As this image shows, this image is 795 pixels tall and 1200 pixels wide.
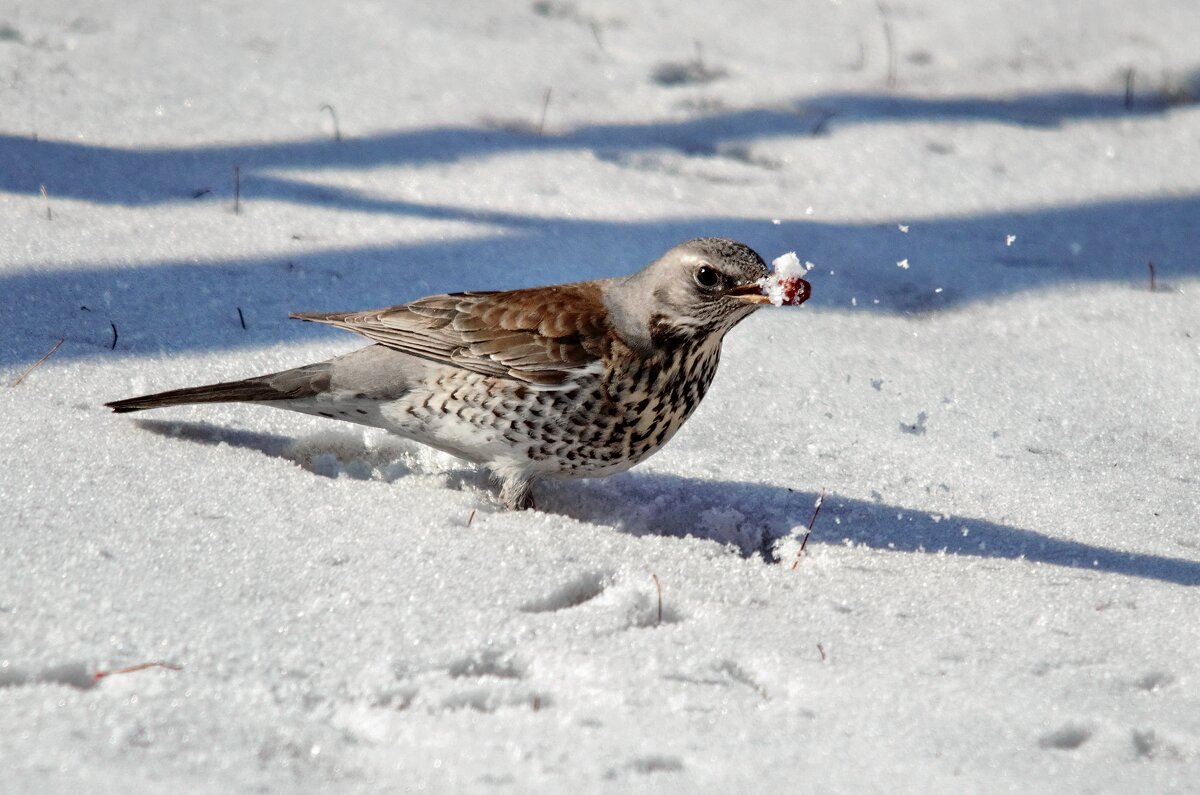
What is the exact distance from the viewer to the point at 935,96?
7.29 m

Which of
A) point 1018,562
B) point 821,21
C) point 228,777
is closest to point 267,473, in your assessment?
point 228,777

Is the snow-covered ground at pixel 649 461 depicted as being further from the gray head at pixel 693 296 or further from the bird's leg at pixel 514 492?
the gray head at pixel 693 296

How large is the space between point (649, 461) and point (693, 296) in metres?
0.73

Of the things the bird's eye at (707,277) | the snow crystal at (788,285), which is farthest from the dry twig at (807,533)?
the bird's eye at (707,277)

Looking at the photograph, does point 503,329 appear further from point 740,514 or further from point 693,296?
point 740,514

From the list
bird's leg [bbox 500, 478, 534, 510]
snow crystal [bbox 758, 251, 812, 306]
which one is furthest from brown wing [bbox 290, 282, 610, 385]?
snow crystal [bbox 758, 251, 812, 306]

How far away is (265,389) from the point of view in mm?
3859

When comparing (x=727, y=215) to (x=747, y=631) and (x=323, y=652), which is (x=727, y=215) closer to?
(x=747, y=631)

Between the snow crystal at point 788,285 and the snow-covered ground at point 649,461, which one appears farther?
the snow crystal at point 788,285

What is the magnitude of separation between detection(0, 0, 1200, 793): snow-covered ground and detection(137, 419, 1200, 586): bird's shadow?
15 millimetres

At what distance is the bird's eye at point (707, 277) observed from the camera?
371 cm

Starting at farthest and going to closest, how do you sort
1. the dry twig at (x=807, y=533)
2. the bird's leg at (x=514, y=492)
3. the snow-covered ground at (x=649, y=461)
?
the bird's leg at (x=514, y=492) → the dry twig at (x=807, y=533) → the snow-covered ground at (x=649, y=461)

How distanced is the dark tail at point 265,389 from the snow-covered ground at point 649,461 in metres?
0.13

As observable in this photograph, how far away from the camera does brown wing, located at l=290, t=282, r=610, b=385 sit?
148 inches
